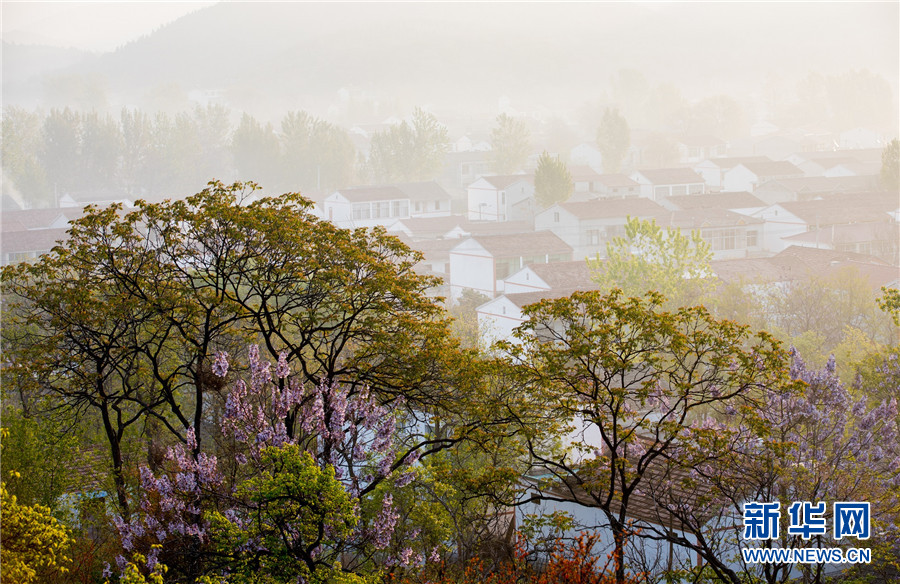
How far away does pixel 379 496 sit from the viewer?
15.3 meters

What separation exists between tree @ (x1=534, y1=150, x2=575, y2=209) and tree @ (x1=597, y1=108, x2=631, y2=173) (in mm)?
36498

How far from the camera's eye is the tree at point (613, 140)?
105562mm

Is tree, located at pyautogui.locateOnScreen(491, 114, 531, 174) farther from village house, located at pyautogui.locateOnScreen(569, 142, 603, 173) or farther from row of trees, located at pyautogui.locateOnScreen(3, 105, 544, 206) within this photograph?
village house, located at pyautogui.locateOnScreen(569, 142, 603, 173)

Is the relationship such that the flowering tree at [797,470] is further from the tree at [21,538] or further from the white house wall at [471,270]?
the white house wall at [471,270]

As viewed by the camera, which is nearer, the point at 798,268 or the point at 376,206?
the point at 798,268

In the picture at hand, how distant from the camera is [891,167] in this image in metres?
75.1

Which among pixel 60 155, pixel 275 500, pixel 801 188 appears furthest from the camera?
pixel 60 155

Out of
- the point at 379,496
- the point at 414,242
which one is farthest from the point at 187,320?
the point at 414,242

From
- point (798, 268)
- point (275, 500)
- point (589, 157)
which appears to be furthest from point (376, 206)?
point (275, 500)

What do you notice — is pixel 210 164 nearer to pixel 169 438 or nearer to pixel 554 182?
pixel 554 182

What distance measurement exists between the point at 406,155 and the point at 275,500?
93896 millimetres

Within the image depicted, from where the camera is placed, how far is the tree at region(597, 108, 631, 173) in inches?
4156

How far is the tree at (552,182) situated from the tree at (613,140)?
36.5 meters

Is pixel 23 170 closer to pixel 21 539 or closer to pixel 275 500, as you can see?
pixel 21 539
